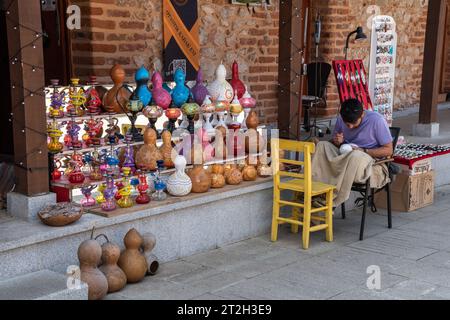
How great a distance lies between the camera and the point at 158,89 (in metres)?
5.40

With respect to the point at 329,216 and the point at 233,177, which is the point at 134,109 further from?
the point at 329,216

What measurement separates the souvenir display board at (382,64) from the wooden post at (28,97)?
5160 millimetres

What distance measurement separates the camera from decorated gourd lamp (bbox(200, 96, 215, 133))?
5.59 metres

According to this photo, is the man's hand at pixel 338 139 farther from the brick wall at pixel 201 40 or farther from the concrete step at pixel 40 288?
the concrete step at pixel 40 288

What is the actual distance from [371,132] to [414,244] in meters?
1.09

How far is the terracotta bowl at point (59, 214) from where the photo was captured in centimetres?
421

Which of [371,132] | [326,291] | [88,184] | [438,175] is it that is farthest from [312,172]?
[438,175]

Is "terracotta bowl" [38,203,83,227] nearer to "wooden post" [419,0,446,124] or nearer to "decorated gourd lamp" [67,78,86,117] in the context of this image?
"decorated gourd lamp" [67,78,86,117]

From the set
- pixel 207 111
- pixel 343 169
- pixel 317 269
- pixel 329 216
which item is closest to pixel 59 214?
pixel 207 111

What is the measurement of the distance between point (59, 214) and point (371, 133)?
3.03 meters

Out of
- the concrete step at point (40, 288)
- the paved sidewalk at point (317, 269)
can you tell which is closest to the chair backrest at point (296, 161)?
the paved sidewalk at point (317, 269)

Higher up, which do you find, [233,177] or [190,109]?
[190,109]

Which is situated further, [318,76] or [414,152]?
[318,76]

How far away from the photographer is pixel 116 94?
5.18m
